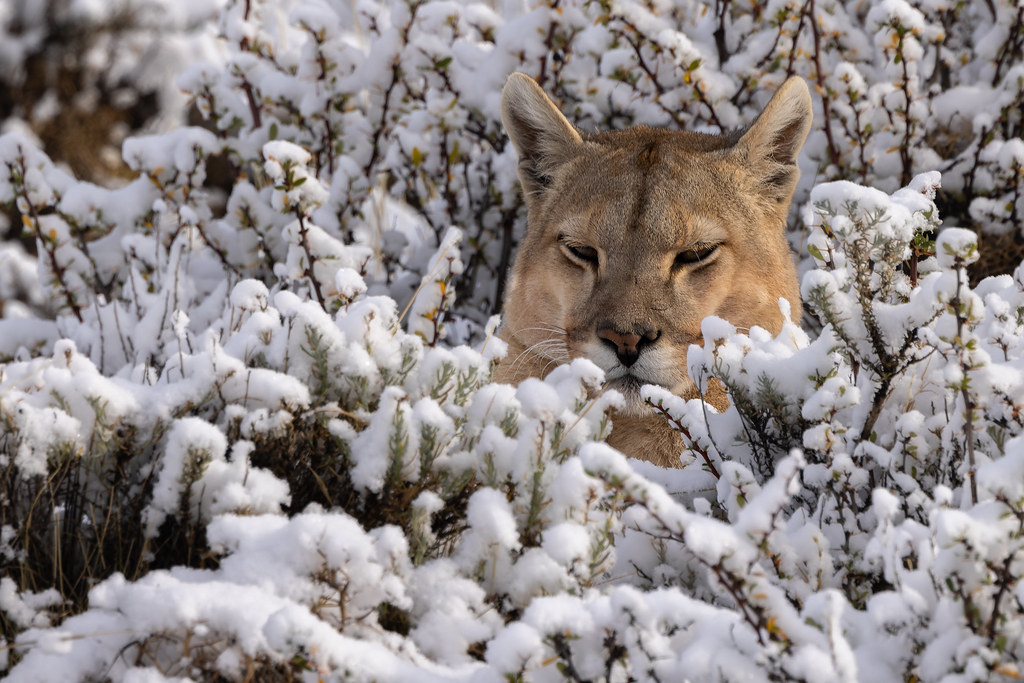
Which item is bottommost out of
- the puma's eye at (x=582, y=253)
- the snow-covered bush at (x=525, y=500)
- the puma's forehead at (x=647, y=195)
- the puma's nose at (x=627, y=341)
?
the snow-covered bush at (x=525, y=500)

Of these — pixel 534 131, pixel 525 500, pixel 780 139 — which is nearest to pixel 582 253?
pixel 534 131

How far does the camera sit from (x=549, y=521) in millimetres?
2482

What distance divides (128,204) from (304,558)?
13.9 ft

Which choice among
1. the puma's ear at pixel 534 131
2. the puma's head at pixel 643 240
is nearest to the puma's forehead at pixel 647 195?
the puma's head at pixel 643 240

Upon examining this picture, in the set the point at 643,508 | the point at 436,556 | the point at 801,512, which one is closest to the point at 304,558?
the point at 436,556

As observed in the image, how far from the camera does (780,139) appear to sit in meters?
4.38

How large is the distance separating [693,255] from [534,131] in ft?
3.75

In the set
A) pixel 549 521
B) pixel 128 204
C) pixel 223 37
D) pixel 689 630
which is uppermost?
pixel 223 37

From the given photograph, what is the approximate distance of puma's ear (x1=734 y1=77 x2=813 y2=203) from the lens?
418 cm

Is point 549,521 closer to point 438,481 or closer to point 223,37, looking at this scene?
point 438,481

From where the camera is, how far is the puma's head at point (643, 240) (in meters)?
3.77

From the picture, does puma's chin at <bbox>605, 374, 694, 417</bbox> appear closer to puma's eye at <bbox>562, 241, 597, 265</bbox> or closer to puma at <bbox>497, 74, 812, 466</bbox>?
puma at <bbox>497, 74, 812, 466</bbox>

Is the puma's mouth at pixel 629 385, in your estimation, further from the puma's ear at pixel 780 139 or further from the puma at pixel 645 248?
the puma's ear at pixel 780 139

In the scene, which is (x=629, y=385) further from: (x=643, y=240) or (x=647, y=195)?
(x=647, y=195)
